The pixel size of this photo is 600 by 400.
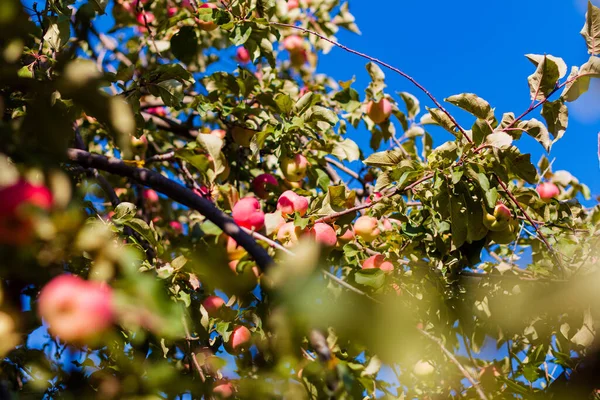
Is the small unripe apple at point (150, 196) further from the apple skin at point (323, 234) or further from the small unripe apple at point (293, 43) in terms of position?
the apple skin at point (323, 234)

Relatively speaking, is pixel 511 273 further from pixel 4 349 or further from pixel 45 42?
pixel 45 42

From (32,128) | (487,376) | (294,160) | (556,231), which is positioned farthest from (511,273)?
(32,128)

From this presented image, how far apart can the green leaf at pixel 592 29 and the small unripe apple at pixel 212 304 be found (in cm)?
136

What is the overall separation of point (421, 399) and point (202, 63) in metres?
2.56

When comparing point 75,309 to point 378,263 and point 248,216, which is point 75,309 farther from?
point 378,263

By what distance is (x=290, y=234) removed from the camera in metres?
1.60

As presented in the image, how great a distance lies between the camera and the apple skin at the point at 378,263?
165 cm

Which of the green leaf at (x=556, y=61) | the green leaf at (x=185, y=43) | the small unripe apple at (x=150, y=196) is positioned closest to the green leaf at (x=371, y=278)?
the green leaf at (x=556, y=61)

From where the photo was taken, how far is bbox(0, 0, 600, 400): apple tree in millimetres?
644

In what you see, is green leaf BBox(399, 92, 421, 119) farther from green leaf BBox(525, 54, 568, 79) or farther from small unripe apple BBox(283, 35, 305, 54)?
small unripe apple BBox(283, 35, 305, 54)

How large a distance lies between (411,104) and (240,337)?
1412mm

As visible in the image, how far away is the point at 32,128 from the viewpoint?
2.01 ft

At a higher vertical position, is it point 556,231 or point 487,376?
point 556,231

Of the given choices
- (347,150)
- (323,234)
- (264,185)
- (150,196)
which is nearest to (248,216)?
(323,234)
